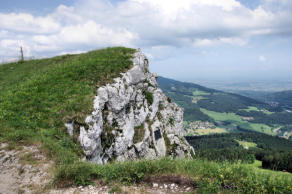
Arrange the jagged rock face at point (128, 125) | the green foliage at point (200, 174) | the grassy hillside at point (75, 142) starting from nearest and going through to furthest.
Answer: the green foliage at point (200, 174) < the grassy hillside at point (75, 142) < the jagged rock face at point (128, 125)

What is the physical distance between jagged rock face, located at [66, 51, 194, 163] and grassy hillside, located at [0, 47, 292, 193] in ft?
3.67

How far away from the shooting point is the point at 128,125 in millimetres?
20781

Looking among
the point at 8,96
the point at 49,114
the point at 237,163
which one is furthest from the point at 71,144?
the point at 237,163

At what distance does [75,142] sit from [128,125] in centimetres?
785

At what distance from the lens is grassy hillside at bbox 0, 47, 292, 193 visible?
7012 mm

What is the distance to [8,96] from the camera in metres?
16.4

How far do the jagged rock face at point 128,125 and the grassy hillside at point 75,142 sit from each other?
1.12 meters

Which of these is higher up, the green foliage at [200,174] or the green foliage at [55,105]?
the green foliage at [55,105]

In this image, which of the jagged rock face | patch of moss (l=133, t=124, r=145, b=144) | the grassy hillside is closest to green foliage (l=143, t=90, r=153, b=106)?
the jagged rock face

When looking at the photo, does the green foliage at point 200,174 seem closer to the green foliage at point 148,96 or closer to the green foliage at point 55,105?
the green foliage at point 55,105

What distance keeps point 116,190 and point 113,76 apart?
52.8 ft

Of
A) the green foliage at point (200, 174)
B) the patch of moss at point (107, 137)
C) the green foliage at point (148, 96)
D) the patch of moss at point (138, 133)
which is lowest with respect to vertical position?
the patch of moss at point (138, 133)

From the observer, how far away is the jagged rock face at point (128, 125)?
15756mm

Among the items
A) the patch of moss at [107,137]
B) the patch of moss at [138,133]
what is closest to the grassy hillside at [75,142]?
the patch of moss at [107,137]
